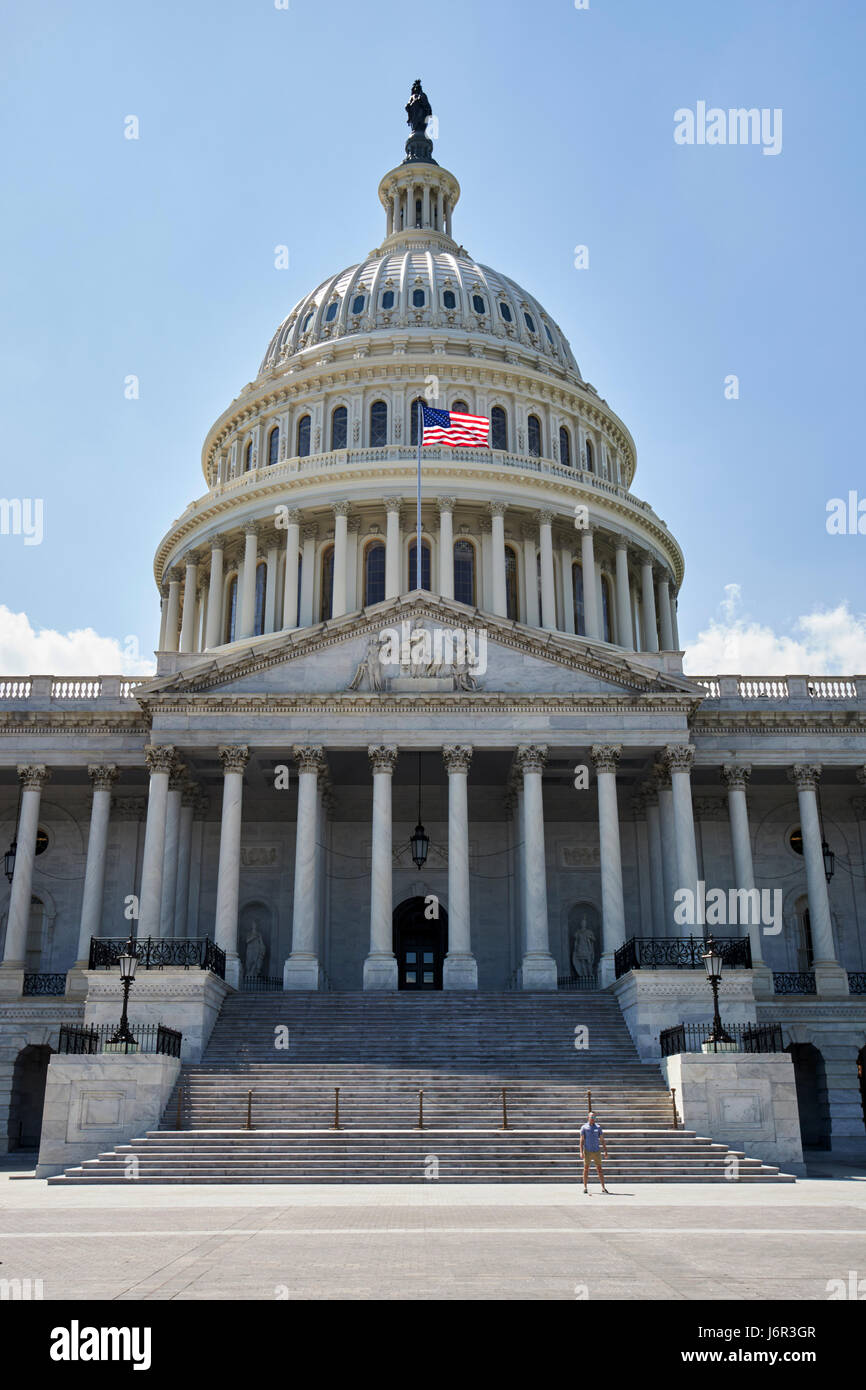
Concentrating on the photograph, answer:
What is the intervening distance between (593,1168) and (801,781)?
2331 centimetres

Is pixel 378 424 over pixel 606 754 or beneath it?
over

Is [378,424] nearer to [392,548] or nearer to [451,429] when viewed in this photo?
[392,548]

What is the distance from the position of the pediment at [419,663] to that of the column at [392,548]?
47.7 ft

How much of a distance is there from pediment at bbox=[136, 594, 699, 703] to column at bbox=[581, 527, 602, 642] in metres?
17.4

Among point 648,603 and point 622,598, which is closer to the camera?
point 622,598

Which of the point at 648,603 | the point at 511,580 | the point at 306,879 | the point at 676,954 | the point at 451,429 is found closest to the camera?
the point at 676,954

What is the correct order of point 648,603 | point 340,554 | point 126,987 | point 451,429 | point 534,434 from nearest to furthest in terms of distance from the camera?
point 126,987, point 451,429, point 340,554, point 648,603, point 534,434

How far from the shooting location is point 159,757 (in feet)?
135

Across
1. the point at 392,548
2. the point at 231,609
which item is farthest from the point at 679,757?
the point at 231,609

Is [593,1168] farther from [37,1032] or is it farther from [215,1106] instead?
[37,1032]

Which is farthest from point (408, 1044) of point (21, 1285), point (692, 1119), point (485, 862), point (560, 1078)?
point (21, 1285)

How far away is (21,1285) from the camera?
34.0 feet

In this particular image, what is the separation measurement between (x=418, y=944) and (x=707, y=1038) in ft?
60.4

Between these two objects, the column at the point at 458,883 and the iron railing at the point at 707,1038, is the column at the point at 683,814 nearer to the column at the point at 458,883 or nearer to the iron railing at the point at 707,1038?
the iron railing at the point at 707,1038
